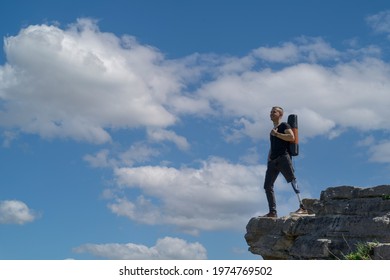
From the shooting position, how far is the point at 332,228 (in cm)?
1241

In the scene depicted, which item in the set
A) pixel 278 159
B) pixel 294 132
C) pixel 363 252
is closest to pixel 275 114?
pixel 294 132

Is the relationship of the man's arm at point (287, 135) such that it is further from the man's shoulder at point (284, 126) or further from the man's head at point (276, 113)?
the man's head at point (276, 113)

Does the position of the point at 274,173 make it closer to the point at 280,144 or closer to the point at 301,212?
the point at 280,144

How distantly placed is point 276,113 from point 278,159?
1.14 m

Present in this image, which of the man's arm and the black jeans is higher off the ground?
the man's arm

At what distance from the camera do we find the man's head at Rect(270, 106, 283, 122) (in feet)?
45.8

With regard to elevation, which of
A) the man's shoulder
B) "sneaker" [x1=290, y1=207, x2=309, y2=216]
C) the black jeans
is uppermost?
the man's shoulder

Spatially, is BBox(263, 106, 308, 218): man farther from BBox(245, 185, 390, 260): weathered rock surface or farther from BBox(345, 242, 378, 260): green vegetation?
BBox(345, 242, 378, 260): green vegetation

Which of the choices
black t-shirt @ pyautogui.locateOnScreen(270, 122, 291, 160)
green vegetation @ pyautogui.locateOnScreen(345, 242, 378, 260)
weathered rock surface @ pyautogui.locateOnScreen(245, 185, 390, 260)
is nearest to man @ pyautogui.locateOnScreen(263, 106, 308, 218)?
black t-shirt @ pyautogui.locateOnScreen(270, 122, 291, 160)

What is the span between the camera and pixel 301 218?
13.4 m

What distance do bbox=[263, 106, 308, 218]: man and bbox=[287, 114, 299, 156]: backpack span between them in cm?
10
